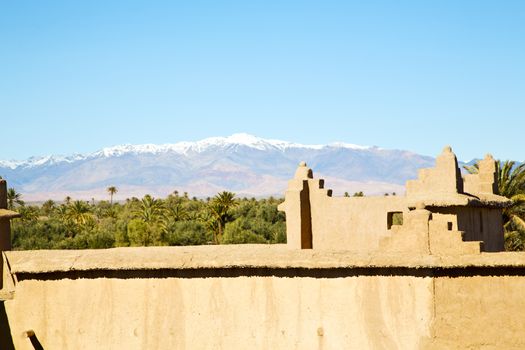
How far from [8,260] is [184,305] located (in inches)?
93.5

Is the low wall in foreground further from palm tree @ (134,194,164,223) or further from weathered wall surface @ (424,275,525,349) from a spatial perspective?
palm tree @ (134,194,164,223)

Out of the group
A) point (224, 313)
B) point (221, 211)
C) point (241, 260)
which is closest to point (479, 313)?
point (241, 260)

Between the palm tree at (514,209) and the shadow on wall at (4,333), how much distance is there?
19.4 metres

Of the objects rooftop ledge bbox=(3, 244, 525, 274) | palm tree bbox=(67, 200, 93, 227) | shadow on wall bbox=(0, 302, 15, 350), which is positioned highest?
palm tree bbox=(67, 200, 93, 227)

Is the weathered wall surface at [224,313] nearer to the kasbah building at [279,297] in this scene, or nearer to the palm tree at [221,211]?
the kasbah building at [279,297]

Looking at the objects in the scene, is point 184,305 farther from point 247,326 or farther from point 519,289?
point 519,289

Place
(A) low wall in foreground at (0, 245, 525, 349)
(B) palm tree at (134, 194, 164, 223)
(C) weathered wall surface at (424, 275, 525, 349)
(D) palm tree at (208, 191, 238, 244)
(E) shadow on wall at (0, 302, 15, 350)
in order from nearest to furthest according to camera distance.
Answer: (C) weathered wall surface at (424, 275, 525, 349), (A) low wall in foreground at (0, 245, 525, 349), (E) shadow on wall at (0, 302, 15, 350), (D) palm tree at (208, 191, 238, 244), (B) palm tree at (134, 194, 164, 223)

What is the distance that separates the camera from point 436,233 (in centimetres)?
975

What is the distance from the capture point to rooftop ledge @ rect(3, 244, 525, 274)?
9.03m

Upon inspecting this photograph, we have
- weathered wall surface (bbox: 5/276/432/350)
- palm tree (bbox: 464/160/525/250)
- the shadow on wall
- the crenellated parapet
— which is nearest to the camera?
weathered wall surface (bbox: 5/276/432/350)

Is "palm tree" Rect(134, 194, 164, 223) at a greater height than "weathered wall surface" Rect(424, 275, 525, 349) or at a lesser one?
greater

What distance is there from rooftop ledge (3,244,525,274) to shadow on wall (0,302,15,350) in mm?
555

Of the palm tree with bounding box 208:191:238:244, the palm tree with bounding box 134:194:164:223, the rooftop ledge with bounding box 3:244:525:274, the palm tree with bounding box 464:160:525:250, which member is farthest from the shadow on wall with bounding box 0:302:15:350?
the palm tree with bounding box 134:194:164:223

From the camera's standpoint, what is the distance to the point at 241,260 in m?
9.61
